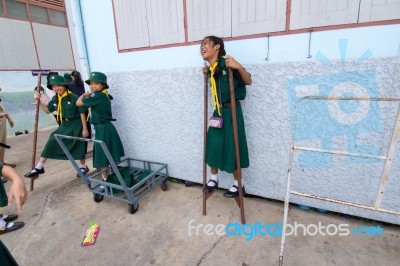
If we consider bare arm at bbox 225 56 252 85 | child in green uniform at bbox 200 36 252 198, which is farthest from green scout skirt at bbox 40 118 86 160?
bare arm at bbox 225 56 252 85

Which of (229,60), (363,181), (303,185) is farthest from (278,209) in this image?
(229,60)

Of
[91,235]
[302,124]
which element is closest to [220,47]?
[302,124]

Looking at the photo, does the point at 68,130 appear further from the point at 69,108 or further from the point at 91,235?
the point at 91,235

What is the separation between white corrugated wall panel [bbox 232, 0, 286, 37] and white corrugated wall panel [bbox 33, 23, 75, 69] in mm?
9381

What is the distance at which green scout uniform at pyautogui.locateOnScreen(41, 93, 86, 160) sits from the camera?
3.49 m

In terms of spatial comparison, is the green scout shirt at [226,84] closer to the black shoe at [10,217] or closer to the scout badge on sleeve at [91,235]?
the scout badge on sleeve at [91,235]

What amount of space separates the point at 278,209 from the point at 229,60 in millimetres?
1849

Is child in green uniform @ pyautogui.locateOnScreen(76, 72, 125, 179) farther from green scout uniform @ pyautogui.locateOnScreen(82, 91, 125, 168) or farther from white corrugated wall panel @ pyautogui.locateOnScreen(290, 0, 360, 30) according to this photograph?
white corrugated wall panel @ pyautogui.locateOnScreen(290, 0, 360, 30)

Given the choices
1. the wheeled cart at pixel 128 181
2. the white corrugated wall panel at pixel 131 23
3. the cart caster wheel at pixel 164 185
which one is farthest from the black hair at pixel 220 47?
the cart caster wheel at pixel 164 185

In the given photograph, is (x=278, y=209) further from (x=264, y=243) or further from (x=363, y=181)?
(x=363, y=181)

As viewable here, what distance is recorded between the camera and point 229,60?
85.8 inches

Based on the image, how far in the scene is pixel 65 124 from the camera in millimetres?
3596

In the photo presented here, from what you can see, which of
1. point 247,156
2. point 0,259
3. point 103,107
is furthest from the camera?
point 103,107

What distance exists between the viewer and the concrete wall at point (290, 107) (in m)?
2.14
